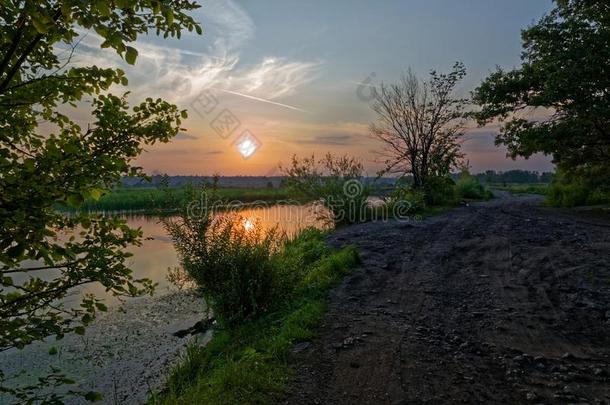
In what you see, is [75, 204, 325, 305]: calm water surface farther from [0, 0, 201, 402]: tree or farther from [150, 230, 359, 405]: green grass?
[0, 0, 201, 402]: tree

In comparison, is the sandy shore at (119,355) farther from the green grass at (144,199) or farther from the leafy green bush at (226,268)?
the green grass at (144,199)

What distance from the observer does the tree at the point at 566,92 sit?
15.1m

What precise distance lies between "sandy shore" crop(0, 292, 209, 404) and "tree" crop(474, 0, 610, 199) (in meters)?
15.6

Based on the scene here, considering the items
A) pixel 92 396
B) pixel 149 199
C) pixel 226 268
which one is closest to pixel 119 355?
pixel 226 268

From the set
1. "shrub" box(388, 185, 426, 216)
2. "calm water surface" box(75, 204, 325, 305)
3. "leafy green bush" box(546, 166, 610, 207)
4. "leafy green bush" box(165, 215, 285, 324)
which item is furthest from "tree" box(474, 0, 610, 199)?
"leafy green bush" box(165, 215, 285, 324)

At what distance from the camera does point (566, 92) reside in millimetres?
15445

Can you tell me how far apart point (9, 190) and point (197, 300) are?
25.1 ft

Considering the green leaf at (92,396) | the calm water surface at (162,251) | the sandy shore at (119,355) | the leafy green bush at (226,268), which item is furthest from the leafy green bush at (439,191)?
the green leaf at (92,396)

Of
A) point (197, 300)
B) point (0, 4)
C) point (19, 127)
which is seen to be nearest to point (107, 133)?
point (19, 127)

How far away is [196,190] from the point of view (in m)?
7.36

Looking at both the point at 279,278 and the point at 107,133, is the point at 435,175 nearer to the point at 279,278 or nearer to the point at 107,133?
the point at 279,278

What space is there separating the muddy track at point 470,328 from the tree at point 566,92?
7396mm

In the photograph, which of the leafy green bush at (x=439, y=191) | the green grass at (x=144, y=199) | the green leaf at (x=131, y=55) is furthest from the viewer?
the leafy green bush at (x=439, y=191)

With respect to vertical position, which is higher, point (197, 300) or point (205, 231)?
point (205, 231)
